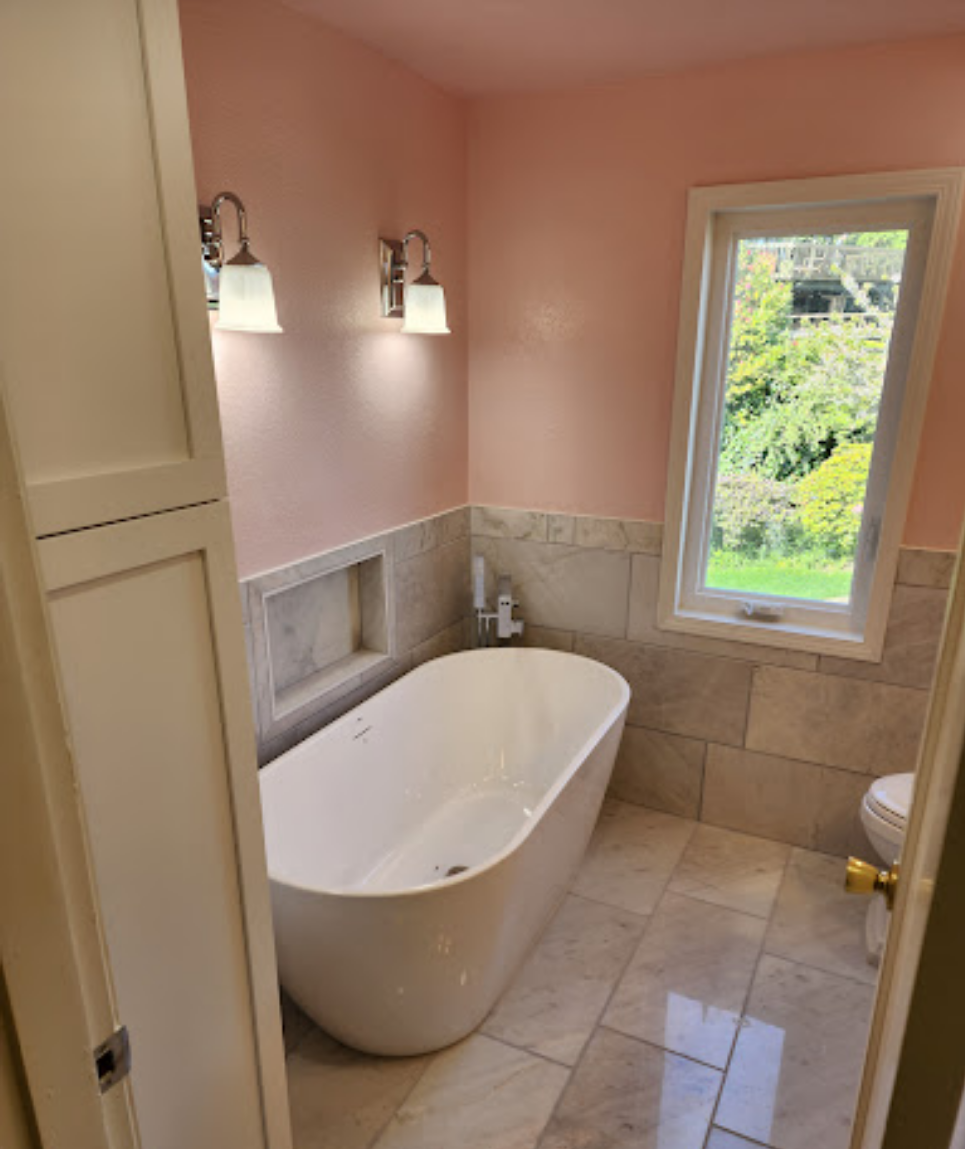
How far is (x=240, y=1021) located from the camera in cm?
124

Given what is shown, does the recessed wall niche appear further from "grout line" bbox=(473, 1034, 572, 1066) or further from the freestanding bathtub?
"grout line" bbox=(473, 1034, 572, 1066)

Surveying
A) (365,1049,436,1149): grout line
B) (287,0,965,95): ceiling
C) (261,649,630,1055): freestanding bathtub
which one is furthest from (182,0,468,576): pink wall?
(365,1049,436,1149): grout line

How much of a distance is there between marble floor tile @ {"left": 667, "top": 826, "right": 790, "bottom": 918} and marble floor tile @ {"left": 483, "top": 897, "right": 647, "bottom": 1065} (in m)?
0.30

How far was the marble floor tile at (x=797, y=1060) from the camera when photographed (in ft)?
6.28

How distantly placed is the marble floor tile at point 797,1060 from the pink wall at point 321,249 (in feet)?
6.40

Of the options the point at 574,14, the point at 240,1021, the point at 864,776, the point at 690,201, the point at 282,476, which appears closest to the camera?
the point at 240,1021

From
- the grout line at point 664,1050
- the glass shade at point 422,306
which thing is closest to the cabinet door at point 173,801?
the grout line at point 664,1050

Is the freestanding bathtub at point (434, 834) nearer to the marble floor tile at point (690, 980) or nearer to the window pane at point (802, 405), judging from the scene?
the marble floor tile at point (690, 980)

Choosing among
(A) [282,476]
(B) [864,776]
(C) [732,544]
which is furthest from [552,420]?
(B) [864,776]

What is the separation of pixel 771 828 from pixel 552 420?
1849 mm

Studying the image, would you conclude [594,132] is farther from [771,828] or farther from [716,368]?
[771,828]

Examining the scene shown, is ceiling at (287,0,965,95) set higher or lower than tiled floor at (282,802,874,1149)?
higher

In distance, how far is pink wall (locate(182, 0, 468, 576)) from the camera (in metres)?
1.99

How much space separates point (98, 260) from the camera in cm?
85
